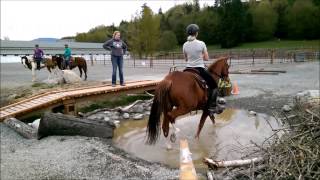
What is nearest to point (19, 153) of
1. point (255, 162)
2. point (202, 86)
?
point (202, 86)

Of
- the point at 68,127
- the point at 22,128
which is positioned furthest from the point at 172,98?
the point at 22,128

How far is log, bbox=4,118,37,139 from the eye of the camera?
28.4 ft

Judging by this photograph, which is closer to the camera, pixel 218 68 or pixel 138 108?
pixel 218 68

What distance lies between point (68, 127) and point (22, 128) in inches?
55.1

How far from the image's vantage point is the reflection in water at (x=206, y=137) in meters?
6.91

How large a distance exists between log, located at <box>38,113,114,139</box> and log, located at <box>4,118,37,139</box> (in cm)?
46

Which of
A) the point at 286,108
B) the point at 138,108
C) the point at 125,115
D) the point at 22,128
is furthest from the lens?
the point at 138,108

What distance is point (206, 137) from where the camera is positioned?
8211 mm

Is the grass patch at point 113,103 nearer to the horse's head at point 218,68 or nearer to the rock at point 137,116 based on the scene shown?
the rock at point 137,116

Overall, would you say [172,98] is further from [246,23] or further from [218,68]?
[246,23]

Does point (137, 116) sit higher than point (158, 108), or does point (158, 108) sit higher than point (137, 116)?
point (158, 108)

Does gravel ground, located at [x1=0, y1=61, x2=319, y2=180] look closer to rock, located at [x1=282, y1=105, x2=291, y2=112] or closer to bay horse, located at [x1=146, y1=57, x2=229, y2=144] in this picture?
bay horse, located at [x1=146, y1=57, x2=229, y2=144]

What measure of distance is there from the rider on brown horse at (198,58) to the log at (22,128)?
13.3 feet

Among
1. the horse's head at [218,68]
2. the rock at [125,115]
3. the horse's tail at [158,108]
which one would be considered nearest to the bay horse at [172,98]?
the horse's tail at [158,108]
